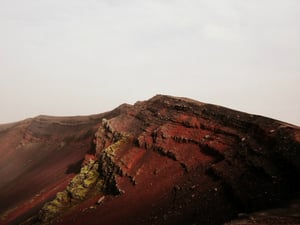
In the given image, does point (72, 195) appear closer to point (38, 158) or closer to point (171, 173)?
point (171, 173)

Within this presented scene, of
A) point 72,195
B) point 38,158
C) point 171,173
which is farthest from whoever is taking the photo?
point 38,158

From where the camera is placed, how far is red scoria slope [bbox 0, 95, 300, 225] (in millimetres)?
13375

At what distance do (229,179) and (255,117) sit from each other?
4.28 meters

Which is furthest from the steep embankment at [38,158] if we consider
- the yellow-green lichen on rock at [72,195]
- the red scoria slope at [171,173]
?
the yellow-green lichen on rock at [72,195]

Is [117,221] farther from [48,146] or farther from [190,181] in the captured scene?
[48,146]

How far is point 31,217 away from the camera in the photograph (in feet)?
68.9

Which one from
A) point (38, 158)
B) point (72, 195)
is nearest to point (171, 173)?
point (72, 195)

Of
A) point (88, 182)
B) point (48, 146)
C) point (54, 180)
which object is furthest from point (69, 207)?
point (48, 146)

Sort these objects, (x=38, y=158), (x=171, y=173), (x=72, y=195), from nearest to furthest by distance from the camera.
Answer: (x=171, y=173)
(x=72, y=195)
(x=38, y=158)

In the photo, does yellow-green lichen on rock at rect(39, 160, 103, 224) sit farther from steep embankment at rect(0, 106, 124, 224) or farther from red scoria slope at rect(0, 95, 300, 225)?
steep embankment at rect(0, 106, 124, 224)

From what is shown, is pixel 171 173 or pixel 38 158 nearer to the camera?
pixel 171 173

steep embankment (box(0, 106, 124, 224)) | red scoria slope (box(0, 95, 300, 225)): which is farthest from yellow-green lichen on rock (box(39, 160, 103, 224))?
steep embankment (box(0, 106, 124, 224))

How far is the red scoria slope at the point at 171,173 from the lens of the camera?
43.9ft

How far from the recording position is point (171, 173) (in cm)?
1750
